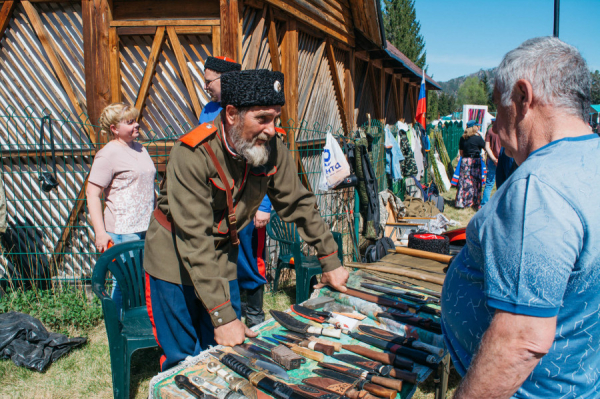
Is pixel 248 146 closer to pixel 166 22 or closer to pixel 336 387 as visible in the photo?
pixel 336 387

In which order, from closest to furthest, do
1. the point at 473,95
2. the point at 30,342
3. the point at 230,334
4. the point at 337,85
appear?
the point at 230,334 → the point at 30,342 → the point at 337,85 → the point at 473,95

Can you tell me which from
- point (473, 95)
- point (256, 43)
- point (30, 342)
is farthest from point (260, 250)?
point (473, 95)

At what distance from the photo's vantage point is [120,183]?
3699mm

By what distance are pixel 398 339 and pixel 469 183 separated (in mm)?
9506

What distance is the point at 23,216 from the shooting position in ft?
17.7

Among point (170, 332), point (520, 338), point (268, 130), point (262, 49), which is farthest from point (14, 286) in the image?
point (520, 338)

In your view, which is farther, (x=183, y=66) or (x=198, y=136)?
(x=183, y=66)

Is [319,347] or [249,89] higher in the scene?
[249,89]

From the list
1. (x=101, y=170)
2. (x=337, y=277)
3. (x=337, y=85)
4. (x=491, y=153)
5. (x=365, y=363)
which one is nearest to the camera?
(x=365, y=363)

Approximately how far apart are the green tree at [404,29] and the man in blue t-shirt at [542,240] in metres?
39.6

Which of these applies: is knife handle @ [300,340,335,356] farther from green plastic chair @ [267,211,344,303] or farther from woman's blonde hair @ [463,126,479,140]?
woman's blonde hair @ [463,126,479,140]

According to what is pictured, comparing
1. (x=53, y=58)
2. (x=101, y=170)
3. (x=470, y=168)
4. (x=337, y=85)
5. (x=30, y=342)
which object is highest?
(x=337, y=85)

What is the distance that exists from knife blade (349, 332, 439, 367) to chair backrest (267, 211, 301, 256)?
2.86 meters

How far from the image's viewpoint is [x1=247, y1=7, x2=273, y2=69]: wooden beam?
5.29 m
